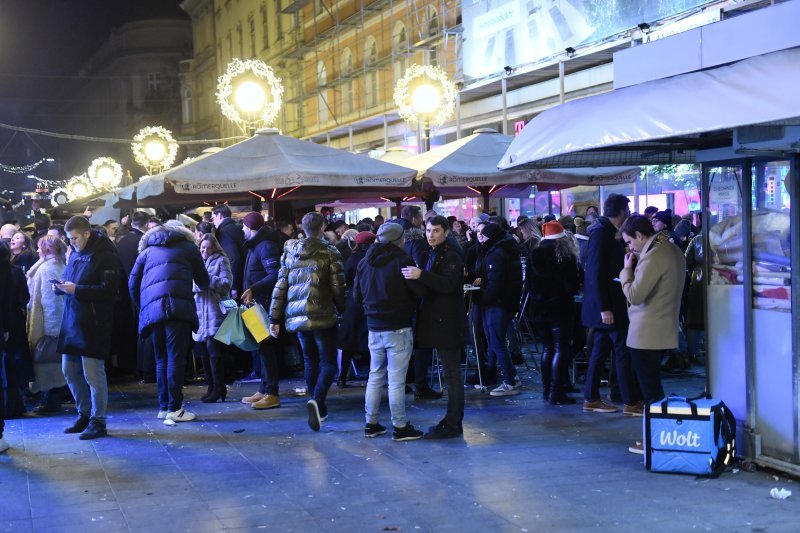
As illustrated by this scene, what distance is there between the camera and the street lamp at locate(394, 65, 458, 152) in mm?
17594

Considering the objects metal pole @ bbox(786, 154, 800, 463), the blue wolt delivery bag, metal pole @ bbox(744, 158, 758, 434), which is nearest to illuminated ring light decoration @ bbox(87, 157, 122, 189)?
the blue wolt delivery bag

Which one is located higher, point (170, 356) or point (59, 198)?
point (59, 198)

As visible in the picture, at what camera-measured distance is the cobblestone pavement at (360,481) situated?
6.18 metres

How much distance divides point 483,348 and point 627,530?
5698 millimetres

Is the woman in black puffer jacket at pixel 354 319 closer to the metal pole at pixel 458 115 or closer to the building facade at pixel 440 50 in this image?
the building facade at pixel 440 50

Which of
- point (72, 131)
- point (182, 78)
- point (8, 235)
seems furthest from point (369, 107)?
point (72, 131)

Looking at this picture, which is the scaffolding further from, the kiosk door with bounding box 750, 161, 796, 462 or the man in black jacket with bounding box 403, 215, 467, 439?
the kiosk door with bounding box 750, 161, 796, 462

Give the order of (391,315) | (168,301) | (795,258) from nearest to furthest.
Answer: (795,258)
(391,315)
(168,301)

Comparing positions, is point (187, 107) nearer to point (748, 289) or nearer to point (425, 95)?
point (425, 95)

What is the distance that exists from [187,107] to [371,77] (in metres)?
36.2

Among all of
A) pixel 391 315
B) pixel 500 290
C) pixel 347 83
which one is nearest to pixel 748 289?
pixel 391 315

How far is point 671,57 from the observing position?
7.07 metres

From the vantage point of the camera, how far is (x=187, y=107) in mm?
68562

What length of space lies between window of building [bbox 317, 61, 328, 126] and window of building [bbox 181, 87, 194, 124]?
28466 millimetres
